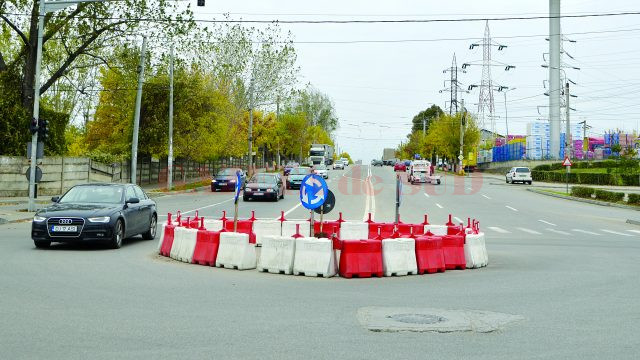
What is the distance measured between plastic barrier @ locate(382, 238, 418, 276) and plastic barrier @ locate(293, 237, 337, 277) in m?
0.91

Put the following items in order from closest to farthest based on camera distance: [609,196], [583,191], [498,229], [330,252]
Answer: [330,252] < [498,229] < [609,196] < [583,191]

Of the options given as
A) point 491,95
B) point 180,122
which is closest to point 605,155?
point 491,95

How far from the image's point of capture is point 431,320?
27.1 feet

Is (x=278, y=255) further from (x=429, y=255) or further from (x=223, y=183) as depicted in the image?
(x=223, y=183)

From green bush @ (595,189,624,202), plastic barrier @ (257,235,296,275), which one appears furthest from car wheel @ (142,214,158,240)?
green bush @ (595,189,624,202)

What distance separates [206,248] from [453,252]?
4678 mm

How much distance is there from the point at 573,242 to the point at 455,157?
262ft

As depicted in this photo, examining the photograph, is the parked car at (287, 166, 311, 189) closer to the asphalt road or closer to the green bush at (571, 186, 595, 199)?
the green bush at (571, 186, 595, 199)

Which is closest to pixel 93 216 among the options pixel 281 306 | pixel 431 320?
pixel 281 306

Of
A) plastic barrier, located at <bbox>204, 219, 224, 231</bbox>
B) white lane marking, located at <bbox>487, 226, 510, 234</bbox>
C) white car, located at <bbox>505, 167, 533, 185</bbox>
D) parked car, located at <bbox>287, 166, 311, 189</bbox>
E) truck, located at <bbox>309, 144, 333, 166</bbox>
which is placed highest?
truck, located at <bbox>309, 144, 333, 166</bbox>

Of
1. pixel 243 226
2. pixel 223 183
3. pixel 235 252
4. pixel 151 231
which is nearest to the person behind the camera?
pixel 235 252

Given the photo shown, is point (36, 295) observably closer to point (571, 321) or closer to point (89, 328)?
point (89, 328)

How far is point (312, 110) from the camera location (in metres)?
150

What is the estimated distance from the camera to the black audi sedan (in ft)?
48.5
